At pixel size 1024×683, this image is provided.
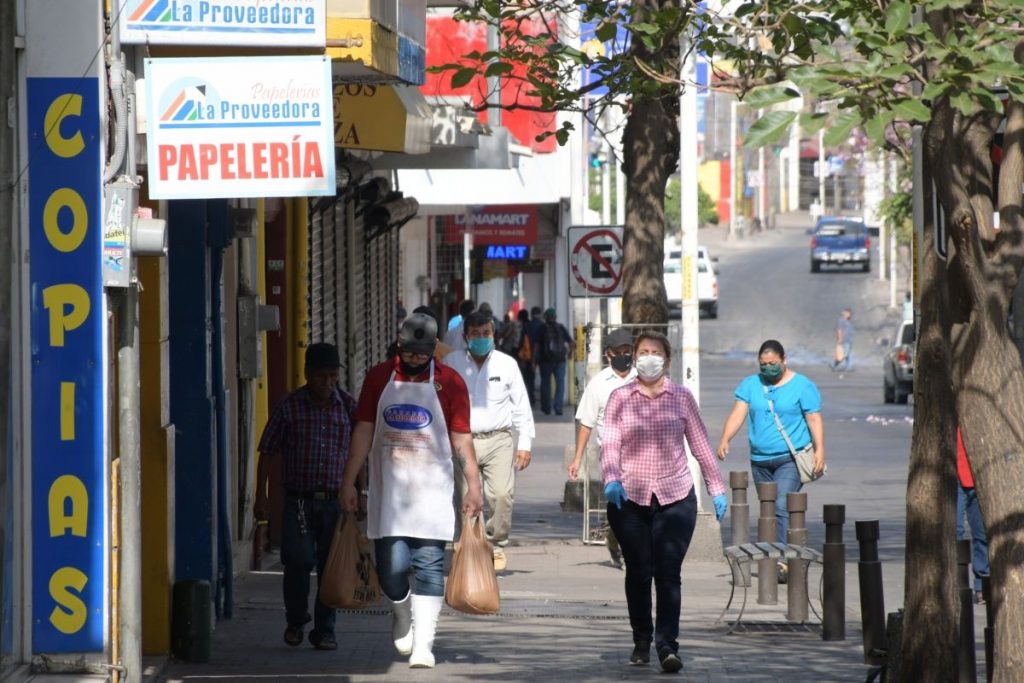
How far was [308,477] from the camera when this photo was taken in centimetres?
1039

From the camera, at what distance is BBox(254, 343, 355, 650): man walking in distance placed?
10391mm

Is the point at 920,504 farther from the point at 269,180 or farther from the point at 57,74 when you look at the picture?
the point at 57,74

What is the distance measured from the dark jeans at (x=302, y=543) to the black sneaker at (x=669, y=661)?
181 centimetres

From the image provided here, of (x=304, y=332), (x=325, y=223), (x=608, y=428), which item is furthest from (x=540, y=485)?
(x=608, y=428)

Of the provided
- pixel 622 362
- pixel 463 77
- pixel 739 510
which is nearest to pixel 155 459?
pixel 463 77

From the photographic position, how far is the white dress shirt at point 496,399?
13.8 metres

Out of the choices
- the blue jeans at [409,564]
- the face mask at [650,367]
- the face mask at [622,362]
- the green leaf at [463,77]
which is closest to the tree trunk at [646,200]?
the face mask at [622,362]

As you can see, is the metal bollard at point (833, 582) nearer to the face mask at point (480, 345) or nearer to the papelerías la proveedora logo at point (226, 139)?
the face mask at point (480, 345)

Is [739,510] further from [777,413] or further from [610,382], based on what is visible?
[610,382]

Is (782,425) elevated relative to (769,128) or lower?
lower

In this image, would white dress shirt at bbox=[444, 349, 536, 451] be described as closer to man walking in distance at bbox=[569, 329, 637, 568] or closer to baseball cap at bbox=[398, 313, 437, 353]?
man walking in distance at bbox=[569, 329, 637, 568]

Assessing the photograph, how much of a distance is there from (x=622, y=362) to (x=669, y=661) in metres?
4.94

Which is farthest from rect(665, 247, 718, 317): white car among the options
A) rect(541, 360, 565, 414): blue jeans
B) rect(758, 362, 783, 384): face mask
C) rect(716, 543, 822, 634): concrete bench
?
rect(716, 543, 822, 634): concrete bench

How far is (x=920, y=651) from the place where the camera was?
8430 mm
